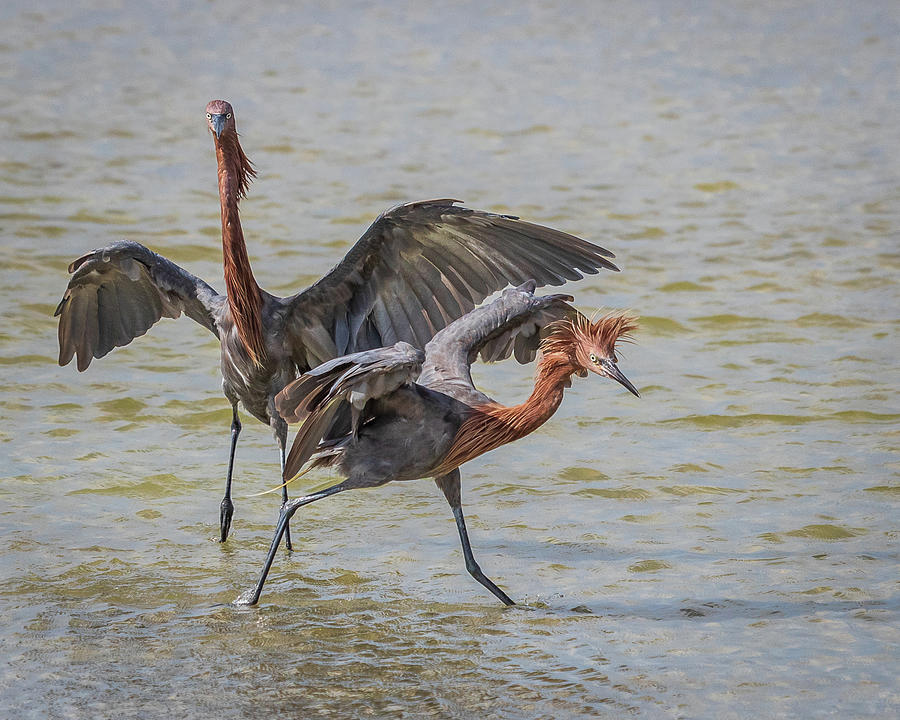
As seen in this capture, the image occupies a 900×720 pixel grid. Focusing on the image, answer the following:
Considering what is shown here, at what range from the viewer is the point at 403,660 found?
624cm

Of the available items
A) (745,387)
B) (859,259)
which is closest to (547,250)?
(745,387)

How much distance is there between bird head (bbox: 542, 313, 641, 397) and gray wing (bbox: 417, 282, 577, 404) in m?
0.49

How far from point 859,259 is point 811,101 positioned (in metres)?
5.94

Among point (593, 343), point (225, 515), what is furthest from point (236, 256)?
point (593, 343)

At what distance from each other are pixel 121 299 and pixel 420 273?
70.3 inches

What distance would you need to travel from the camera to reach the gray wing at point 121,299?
7.47 metres

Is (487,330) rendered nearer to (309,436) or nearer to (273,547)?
(309,436)

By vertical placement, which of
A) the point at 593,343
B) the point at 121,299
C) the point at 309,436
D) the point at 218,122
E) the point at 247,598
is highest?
the point at 218,122

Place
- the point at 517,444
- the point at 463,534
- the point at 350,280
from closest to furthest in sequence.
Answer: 1. the point at 463,534
2. the point at 350,280
3. the point at 517,444

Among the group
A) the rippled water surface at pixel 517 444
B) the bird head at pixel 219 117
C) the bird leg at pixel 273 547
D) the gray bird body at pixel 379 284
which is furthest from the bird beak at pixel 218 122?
the rippled water surface at pixel 517 444

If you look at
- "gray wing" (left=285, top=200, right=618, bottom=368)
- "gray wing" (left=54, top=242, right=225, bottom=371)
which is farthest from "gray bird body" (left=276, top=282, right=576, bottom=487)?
"gray wing" (left=54, top=242, right=225, bottom=371)

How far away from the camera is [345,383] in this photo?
610 centimetres

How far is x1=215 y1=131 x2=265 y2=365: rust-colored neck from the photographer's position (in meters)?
7.04

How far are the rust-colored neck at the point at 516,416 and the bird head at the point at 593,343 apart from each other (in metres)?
0.05
